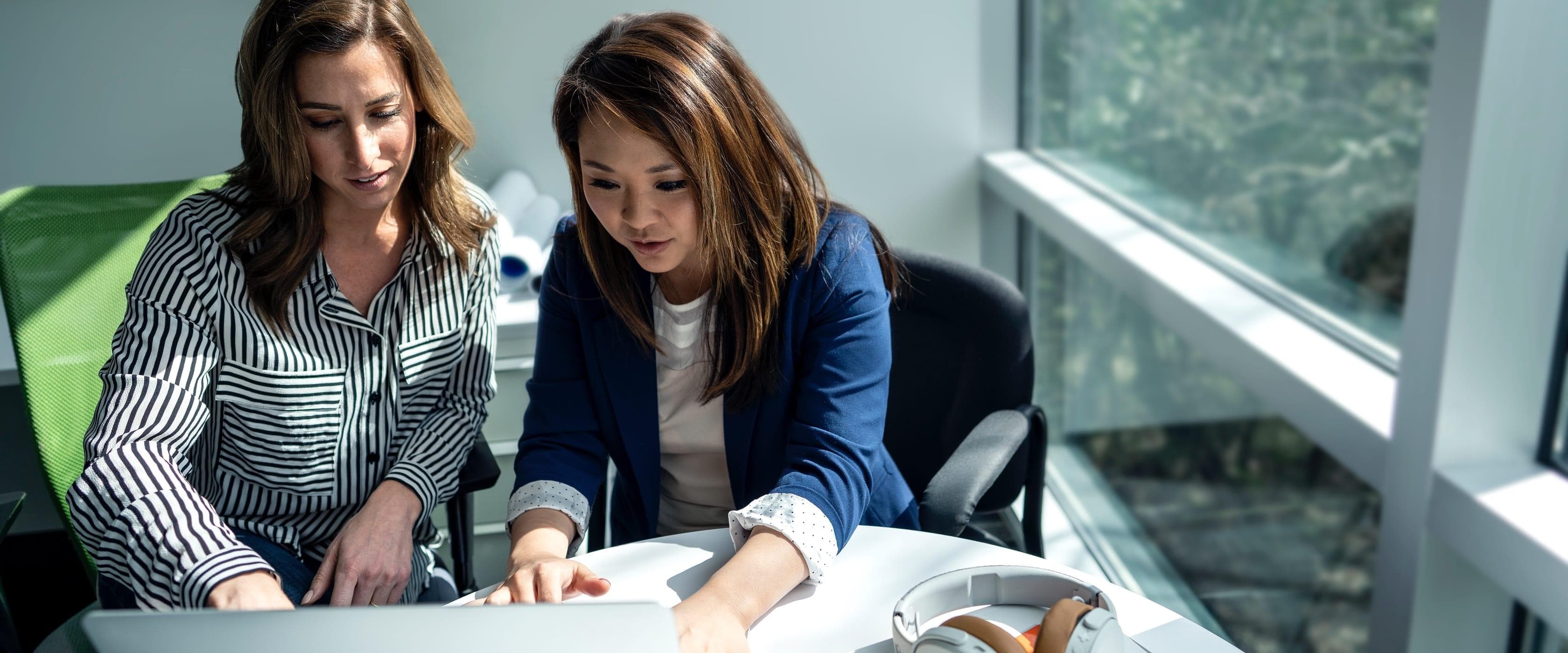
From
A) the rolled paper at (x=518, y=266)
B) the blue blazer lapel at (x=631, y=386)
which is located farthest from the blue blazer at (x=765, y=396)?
the rolled paper at (x=518, y=266)

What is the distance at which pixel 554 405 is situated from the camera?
1.35 metres

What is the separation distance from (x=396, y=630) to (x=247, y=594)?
1.77 ft

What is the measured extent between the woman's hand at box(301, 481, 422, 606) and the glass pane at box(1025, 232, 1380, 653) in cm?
158

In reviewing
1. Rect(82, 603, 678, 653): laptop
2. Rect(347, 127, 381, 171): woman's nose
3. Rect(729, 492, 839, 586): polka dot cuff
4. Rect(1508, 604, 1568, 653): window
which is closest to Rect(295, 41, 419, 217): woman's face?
Rect(347, 127, 381, 171): woman's nose

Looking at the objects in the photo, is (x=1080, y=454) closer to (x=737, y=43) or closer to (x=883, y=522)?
(x=737, y=43)

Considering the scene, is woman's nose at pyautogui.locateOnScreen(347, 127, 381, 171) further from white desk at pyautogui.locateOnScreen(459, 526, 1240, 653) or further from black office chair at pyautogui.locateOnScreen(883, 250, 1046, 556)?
black office chair at pyautogui.locateOnScreen(883, 250, 1046, 556)

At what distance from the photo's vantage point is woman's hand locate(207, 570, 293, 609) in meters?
1.13

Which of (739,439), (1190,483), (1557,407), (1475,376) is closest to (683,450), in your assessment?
(739,439)

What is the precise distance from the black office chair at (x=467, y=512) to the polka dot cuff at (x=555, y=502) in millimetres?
210

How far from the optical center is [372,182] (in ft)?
4.39

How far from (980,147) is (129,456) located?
6.90ft

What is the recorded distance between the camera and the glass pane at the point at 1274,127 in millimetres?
1661

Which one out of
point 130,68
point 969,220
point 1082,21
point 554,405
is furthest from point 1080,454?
point 130,68

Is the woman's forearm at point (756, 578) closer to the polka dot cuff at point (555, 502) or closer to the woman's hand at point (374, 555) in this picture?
the polka dot cuff at point (555, 502)
